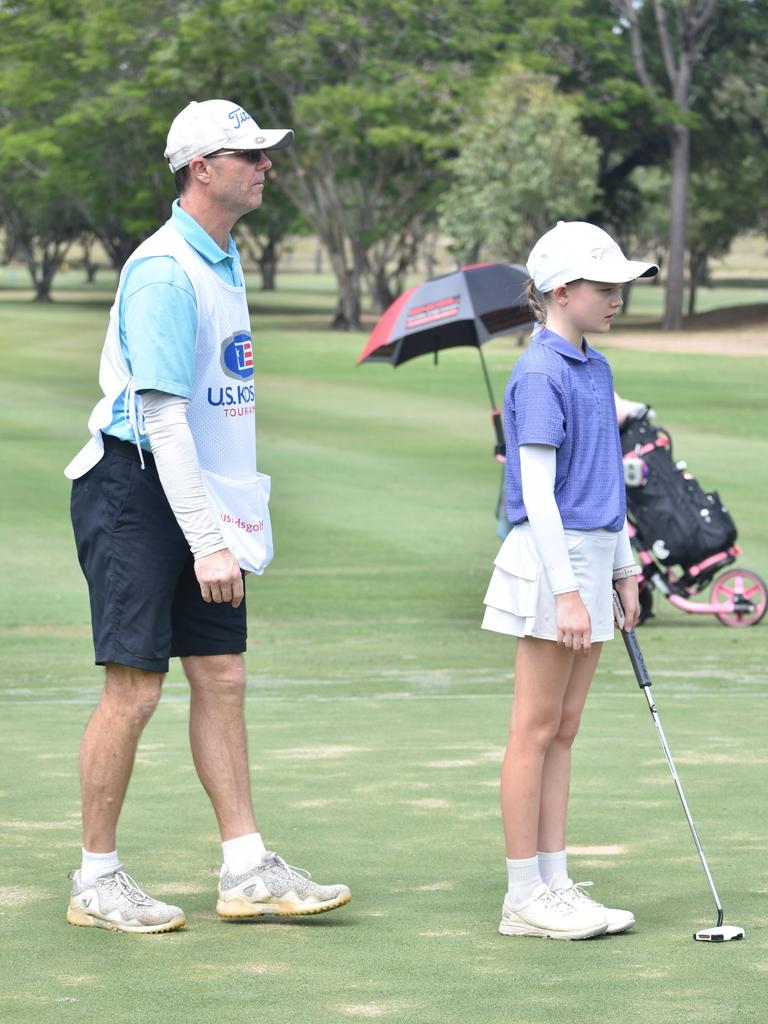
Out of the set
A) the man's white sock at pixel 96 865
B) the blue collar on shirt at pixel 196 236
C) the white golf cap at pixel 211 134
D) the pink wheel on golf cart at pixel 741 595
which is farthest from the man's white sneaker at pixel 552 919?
the pink wheel on golf cart at pixel 741 595

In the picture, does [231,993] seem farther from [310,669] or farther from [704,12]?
[704,12]

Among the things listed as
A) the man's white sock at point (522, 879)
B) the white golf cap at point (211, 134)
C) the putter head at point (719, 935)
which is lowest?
the putter head at point (719, 935)

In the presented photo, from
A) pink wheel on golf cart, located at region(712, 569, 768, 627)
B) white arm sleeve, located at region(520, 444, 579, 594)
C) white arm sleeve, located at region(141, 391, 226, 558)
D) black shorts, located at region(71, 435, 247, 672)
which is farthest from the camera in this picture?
pink wheel on golf cart, located at region(712, 569, 768, 627)

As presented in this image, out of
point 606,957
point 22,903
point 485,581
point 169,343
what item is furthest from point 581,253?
point 485,581

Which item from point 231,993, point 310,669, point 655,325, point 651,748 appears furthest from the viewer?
point 655,325

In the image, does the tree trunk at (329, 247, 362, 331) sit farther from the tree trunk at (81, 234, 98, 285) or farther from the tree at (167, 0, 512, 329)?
the tree trunk at (81, 234, 98, 285)

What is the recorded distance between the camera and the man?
483 cm

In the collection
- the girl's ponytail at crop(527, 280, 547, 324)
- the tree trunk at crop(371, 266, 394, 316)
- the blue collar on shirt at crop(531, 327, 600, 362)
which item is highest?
the girl's ponytail at crop(527, 280, 547, 324)

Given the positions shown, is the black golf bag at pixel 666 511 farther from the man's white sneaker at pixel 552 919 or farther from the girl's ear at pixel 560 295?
the man's white sneaker at pixel 552 919

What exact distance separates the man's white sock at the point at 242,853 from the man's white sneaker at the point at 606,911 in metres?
0.82

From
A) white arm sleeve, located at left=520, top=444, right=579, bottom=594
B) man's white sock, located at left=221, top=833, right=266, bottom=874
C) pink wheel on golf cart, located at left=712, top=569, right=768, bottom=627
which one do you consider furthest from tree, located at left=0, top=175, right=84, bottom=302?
white arm sleeve, located at left=520, top=444, right=579, bottom=594

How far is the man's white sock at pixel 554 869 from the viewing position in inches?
195

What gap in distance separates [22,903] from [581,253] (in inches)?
88.9

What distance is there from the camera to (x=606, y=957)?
15.0ft
